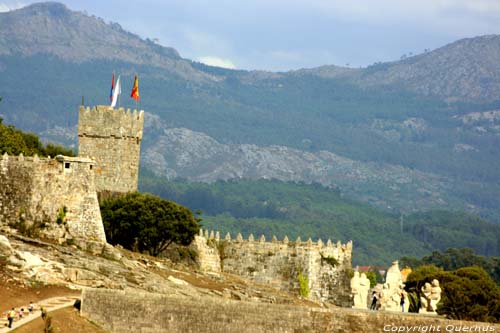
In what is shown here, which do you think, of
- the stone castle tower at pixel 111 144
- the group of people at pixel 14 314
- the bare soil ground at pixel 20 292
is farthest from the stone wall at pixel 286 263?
the group of people at pixel 14 314

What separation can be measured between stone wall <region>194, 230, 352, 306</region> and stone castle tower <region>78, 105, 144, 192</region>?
18.5 feet

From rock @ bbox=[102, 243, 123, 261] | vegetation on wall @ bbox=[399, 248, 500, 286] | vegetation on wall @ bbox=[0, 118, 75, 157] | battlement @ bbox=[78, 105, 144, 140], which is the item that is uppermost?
battlement @ bbox=[78, 105, 144, 140]

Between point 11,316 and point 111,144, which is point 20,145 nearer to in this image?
point 111,144

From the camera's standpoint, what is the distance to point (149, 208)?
83438 millimetres

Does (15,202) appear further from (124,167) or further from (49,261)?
(124,167)

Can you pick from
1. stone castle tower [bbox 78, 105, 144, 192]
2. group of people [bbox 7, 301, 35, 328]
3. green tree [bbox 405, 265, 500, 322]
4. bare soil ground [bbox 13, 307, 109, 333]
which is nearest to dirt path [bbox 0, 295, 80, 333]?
→ group of people [bbox 7, 301, 35, 328]

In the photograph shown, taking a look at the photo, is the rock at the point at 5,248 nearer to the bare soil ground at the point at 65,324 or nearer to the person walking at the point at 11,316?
the bare soil ground at the point at 65,324

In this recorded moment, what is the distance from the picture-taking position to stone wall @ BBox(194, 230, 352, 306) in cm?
8688

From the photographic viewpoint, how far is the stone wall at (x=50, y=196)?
6919cm

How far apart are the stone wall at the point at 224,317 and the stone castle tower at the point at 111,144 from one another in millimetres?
28877

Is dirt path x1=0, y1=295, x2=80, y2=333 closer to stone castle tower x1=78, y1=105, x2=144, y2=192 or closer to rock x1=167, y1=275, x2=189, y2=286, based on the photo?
rock x1=167, y1=275, x2=189, y2=286

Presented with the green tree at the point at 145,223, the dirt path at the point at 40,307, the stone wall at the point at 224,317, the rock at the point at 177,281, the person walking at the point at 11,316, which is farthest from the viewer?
the green tree at the point at 145,223

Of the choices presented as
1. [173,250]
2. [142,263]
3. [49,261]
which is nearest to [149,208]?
[173,250]

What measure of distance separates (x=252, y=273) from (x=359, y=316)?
27596mm
